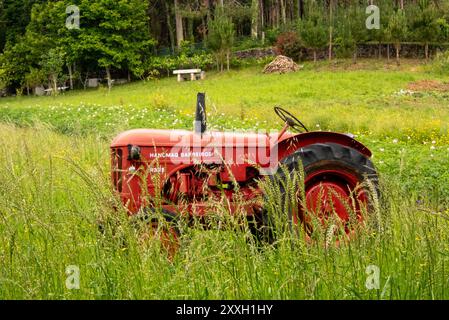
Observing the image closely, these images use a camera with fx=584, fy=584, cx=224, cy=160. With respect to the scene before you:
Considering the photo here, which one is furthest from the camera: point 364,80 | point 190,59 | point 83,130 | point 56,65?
point 190,59

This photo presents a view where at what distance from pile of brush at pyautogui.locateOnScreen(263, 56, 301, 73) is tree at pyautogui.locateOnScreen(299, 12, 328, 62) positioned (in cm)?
183

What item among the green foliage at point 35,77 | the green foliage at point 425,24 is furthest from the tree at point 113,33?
the green foliage at point 425,24

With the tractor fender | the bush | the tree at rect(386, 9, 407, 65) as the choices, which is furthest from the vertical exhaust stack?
the bush

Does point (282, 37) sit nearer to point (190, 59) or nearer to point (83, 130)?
point (190, 59)

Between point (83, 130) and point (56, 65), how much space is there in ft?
80.2

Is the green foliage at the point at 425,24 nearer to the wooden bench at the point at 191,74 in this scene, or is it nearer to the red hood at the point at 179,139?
the wooden bench at the point at 191,74

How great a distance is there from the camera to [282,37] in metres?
40.9

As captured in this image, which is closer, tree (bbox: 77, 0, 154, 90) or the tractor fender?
the tractor fender

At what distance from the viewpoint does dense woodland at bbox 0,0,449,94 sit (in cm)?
3759

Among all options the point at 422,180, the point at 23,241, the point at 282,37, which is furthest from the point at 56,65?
the point at 23,241

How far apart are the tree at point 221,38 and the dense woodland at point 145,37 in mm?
69

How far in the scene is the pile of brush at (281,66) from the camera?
37625 mm

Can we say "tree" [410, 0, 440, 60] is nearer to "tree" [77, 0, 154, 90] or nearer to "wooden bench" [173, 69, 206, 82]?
"wooden bench" [173, 69, 206, 82]

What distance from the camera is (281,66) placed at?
124 feet
